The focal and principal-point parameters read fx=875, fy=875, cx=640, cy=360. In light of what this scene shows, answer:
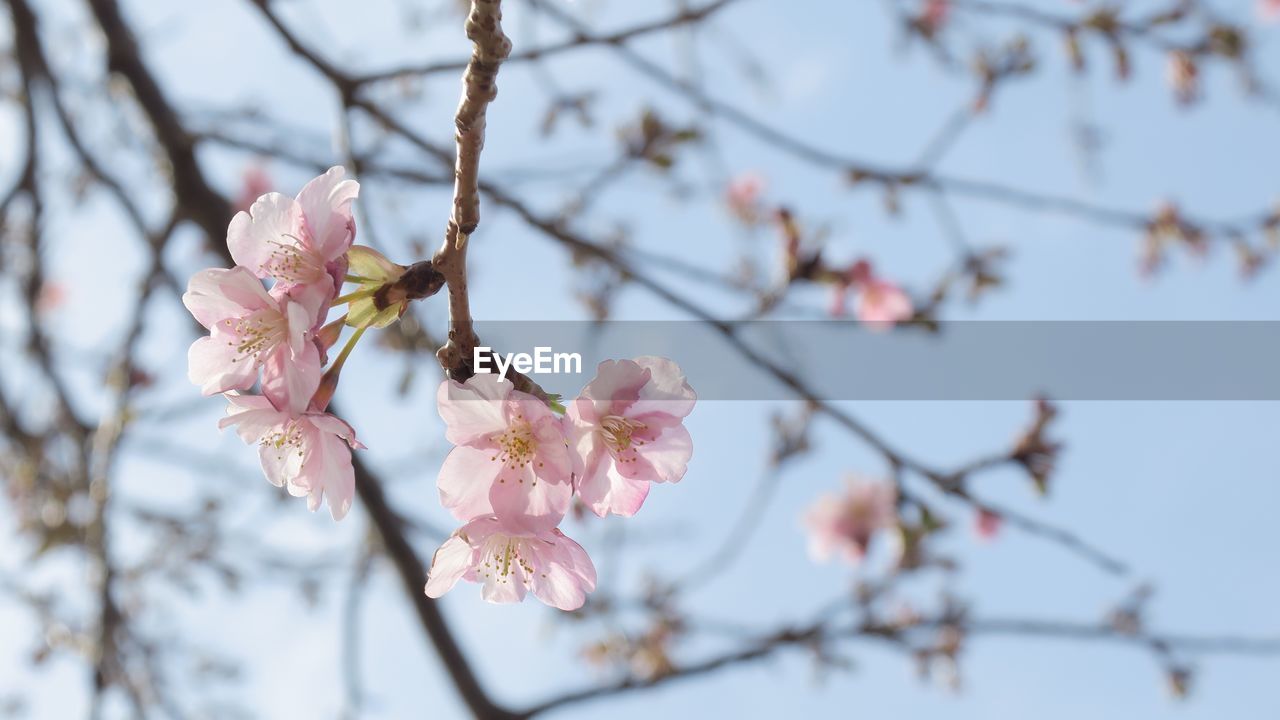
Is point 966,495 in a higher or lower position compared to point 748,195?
lower

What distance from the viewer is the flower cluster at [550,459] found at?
2.88ft

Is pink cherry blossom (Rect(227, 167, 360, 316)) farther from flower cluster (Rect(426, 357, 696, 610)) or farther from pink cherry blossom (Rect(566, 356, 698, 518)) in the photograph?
pink cherry blossom (Rect(566, 356, 698, 518))

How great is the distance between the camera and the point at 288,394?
0.91m

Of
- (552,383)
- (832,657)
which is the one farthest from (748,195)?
(552,383)

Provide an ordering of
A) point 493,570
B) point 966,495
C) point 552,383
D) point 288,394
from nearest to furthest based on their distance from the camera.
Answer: point 288,394 < point 493,570 < point 552,383 < point 966,495

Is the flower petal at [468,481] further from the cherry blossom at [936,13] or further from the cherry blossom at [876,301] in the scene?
the cherry blossom at [936,13]

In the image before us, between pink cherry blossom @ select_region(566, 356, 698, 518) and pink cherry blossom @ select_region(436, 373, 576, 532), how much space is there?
0.08 feet

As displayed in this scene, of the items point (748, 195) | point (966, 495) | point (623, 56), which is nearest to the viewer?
point (966, 495)

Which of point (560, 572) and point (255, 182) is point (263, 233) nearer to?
point (560, 572)

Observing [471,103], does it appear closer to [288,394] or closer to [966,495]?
[288,394]

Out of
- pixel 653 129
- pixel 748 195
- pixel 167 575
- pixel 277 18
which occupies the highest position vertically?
pixel 748 195

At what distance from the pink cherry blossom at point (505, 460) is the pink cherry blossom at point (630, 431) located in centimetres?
3

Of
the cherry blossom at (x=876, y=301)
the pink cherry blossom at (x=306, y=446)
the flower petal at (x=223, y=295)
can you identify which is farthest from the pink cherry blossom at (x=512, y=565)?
the cherry blossom at (x=876, y=301)

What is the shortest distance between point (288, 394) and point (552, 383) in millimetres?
359
